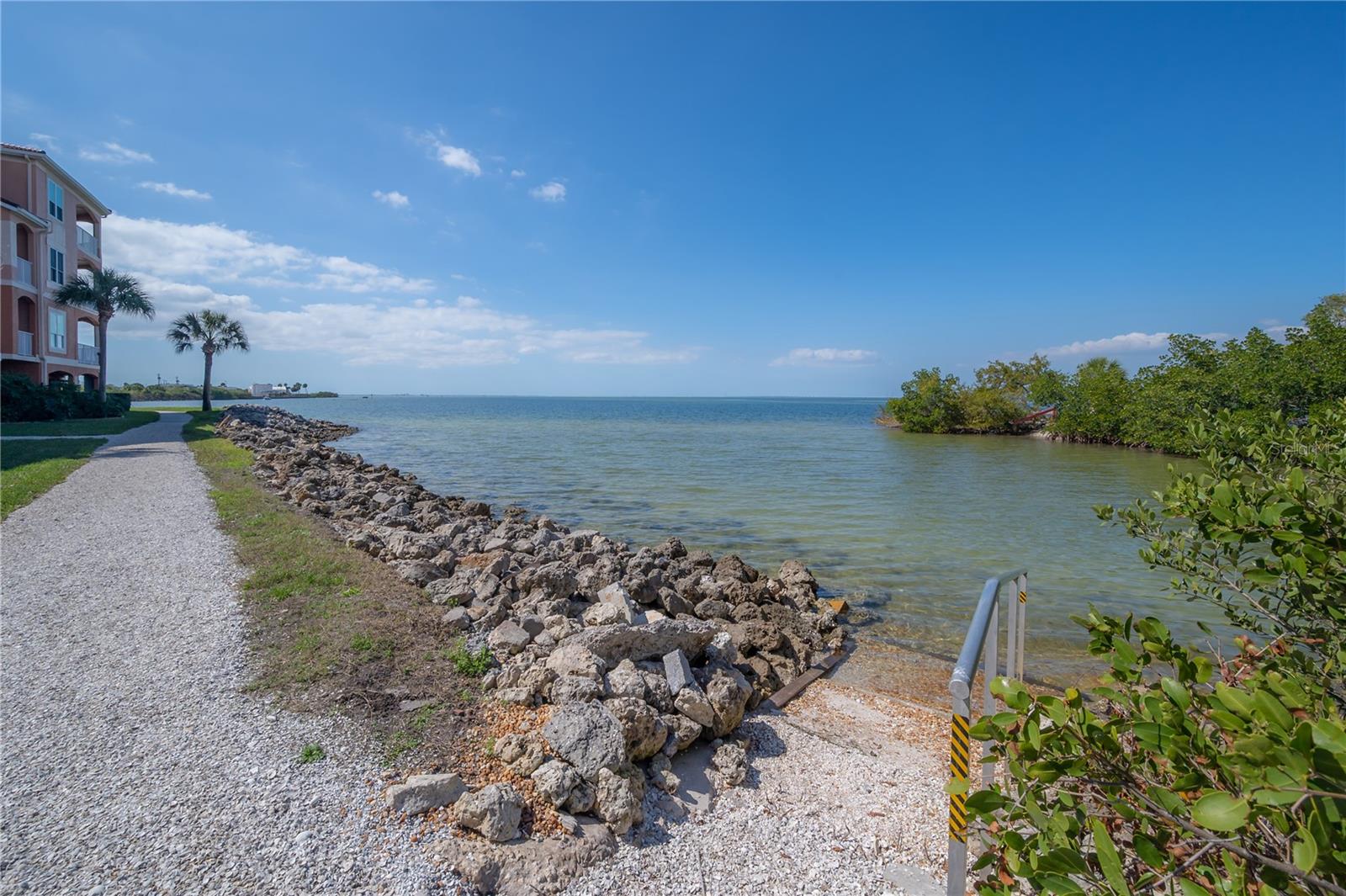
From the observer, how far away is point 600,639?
6180mm

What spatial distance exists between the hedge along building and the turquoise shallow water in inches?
583

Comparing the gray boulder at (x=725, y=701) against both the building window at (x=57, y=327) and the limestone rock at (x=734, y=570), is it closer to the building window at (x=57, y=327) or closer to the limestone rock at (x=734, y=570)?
the limestone rock at (x=734, y=570)

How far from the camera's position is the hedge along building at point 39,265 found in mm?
29062

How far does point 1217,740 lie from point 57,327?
4669 centimetres

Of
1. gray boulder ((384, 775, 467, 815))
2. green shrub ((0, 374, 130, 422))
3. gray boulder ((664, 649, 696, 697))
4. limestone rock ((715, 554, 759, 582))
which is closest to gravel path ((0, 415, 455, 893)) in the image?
gray boulder ((384, 775, 467, 815))

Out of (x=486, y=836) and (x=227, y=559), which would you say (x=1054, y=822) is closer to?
(x=486, y=836)

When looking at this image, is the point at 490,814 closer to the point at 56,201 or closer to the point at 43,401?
the point at 43,401

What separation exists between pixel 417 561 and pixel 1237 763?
9.55 meters

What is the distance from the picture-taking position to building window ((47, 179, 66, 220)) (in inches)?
1276

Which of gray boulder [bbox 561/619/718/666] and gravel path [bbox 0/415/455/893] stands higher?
gray boulder [bbox 561/619/718/666]

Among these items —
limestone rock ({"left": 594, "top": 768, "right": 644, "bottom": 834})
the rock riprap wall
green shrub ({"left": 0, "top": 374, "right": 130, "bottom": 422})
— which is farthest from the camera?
green shrub ({"left": 0, "top": 374, "right": 130, "bottom": 422})

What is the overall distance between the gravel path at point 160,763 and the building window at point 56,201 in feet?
117

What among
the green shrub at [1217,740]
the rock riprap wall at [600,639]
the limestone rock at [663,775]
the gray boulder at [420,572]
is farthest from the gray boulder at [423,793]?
the gray boulder at [420,572]

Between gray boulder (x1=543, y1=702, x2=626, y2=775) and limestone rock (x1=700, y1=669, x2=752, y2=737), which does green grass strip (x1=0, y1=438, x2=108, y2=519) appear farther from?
limestone rock (x1=700, y1=669, x2=752, y2=737)
